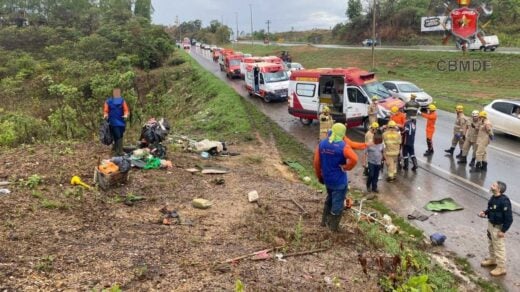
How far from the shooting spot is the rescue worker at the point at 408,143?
39.9 feet

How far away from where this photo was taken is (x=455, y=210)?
955 cm

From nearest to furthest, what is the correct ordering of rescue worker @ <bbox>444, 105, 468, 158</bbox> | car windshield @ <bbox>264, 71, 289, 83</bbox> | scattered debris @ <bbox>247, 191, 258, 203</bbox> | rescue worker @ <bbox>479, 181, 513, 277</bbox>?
rescue worker @ <bbox>479, 181, 513, 277</bbox>, scattered debris @ <bbox>247, 191, 258, 203</bbox>, rescue worker @ <bbox>444, 105, 468, 158</bbox>, car windshield @ <bbox>264, 71, 289, 83</bbox>

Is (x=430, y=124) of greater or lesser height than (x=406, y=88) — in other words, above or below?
below

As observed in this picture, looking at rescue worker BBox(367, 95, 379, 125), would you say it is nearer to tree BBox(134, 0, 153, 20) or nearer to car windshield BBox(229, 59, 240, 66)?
car windshield BBox(229, 59, 240, 66)

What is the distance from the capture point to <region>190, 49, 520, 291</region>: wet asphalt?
314 inches

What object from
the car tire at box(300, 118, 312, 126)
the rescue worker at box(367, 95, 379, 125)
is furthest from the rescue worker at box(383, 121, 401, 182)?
the car tire at box(300, 118, 312, 126)

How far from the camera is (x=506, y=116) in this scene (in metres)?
15.8

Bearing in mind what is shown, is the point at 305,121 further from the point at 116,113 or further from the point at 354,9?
the point at 354,9

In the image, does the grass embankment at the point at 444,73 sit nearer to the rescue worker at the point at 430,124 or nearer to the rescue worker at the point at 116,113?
the rescue worker at the point at 430,124

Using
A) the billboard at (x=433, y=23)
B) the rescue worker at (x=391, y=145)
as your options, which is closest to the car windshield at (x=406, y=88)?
the rescue worker at (x=391, y=145)

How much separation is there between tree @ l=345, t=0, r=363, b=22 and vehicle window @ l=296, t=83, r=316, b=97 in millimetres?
62128

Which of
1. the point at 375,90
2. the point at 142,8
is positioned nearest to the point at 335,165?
the point at 375,90

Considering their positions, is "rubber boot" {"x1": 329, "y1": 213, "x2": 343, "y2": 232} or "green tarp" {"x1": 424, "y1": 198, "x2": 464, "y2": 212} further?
"green tarp" {"x1": 424, "y1": 198, "x2": 464, "y2": 212}

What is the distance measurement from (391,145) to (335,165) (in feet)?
14.7
